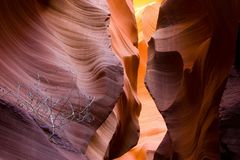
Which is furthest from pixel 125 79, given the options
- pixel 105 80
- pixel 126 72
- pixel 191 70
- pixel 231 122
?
pixel 231 122

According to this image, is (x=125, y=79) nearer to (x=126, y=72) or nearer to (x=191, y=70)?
(x=126, y=72)

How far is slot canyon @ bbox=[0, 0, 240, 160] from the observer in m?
2.51

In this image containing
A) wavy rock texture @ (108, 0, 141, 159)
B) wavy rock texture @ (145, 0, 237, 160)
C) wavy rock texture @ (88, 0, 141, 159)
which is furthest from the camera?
wavy rock texture @ (108, 0, 141, 159)

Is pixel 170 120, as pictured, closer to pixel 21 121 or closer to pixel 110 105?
pixel 110 105

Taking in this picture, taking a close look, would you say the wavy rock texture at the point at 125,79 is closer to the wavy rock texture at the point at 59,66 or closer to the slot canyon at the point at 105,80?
the slot canyon at the point at 105,80

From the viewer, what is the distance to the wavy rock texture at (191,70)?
3447 mm

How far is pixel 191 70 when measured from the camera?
12.1ft

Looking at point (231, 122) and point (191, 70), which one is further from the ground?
point (231, 122)

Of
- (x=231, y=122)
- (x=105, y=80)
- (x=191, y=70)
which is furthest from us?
(x=191, y=70)

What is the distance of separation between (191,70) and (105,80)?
A: 2.64 feet

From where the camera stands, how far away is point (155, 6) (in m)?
7.41

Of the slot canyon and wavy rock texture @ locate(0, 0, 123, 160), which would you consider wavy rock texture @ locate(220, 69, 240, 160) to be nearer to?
the slot canyon

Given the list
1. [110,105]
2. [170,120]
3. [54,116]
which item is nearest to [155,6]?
[170,120]

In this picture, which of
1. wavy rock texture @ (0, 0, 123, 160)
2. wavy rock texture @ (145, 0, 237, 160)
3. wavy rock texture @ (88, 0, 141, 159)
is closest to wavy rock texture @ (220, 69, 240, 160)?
wavy rock texture @ (145, 0, 237, 160)
